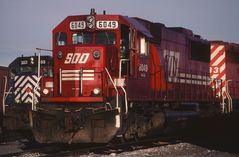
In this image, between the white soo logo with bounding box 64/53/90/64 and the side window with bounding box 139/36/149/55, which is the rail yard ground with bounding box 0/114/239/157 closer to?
the white soo logo with bounding box 64/53/90/64

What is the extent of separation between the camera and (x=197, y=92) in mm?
17297

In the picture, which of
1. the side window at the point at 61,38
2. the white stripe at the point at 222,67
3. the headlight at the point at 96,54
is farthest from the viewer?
the white stripe at the point at 222,67

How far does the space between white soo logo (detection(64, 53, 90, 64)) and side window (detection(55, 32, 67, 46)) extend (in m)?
0.69

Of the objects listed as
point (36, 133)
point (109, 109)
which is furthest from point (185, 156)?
point (36, 133)

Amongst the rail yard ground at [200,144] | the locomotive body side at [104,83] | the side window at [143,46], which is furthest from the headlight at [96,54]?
the rail yard ground at [200,144]

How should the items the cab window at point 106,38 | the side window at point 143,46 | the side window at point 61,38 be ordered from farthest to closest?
1. the side window at point 143,46
2. the side window at point 61,38
3. the cab window at point 106,38

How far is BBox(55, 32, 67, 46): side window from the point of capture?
12.4m

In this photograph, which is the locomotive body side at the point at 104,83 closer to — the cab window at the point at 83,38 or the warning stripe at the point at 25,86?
the cab window at the point at 83,38

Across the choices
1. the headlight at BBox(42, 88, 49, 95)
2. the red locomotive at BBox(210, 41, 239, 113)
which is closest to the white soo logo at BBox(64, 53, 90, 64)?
the headlight at BBox(42, 88, 49, 95)

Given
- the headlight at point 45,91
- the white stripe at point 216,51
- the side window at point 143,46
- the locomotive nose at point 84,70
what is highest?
the white stripe at point 216,51

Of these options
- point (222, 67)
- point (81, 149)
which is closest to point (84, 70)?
point (81, 149)

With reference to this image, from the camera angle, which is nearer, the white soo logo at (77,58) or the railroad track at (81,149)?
the railroad track at (81,149)

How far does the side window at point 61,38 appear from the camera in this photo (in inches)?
488

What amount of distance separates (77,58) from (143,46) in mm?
2297
